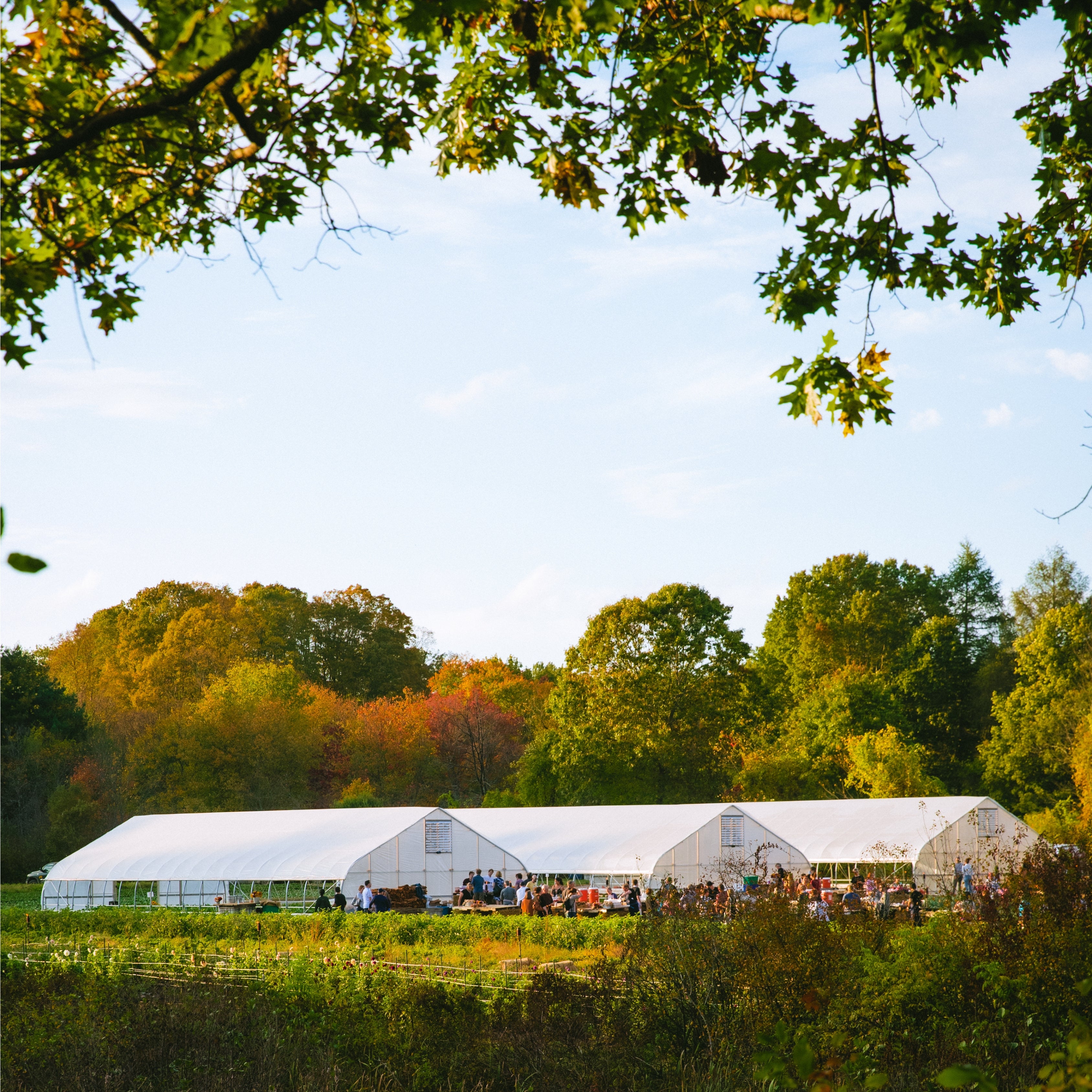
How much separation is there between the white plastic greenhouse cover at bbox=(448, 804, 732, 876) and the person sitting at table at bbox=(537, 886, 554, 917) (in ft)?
19.1

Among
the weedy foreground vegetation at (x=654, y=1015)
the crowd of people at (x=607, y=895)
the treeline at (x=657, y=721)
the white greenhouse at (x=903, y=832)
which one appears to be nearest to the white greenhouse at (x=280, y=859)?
the crowd of people at (x=607, y=895)

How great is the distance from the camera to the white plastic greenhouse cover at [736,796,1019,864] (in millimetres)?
31531

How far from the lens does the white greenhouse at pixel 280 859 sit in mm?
30312

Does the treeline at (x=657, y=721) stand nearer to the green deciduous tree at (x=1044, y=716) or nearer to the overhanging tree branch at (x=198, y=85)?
the green deciduous tree at (x=1044, y=716)

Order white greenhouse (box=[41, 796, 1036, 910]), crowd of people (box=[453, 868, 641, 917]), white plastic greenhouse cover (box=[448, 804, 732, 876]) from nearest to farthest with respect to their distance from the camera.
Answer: crowd of people (box=[453, 868, 641, 917]) → white greenhouse (box=[41, 796, 1036, 910]) → white plastic greenhouse cover (box=[448, 804, 732, 876])

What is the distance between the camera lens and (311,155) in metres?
5.89

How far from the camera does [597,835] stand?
33562mm

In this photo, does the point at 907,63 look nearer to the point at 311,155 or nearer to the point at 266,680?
the point at 311,155

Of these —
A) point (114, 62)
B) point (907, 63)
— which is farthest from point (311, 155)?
point (907, 63)

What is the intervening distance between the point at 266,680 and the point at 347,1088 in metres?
47.6

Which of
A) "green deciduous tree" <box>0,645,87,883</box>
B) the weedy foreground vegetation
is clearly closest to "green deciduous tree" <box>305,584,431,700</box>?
"green deciduous tree" <box>0,645,87,883</box>

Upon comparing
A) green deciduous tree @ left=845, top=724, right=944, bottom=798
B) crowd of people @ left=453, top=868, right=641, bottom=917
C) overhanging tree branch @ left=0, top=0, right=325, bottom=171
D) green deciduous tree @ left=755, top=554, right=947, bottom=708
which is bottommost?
crowd of people @ left=453, top=868, right=641, bottom=917

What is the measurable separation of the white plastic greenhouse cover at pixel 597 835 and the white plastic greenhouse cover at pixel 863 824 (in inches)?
85.7

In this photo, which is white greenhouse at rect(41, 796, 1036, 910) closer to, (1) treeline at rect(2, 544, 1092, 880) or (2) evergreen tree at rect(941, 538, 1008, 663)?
(1) treeline at rect(2, 544, 1092, 880)
